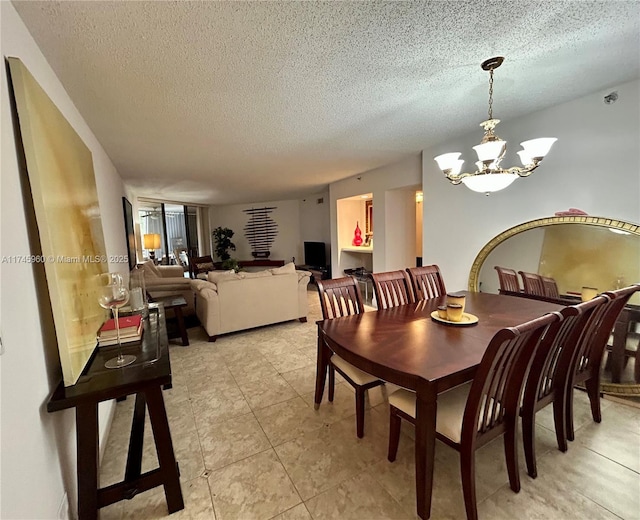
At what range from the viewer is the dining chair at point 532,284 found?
2.82 meters

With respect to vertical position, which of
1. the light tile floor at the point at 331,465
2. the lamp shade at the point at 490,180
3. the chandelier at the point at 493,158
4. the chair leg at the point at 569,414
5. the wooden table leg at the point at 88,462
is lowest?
the light tile floor at the point at 331,465

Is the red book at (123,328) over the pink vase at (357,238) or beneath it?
beneath

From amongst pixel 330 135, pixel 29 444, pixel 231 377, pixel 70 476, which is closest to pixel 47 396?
pixel 29 444

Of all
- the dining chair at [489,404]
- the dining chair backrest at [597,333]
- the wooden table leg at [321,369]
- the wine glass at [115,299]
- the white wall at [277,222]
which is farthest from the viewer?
the white wall at [277,222]

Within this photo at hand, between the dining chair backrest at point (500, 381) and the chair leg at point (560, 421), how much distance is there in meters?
0.54

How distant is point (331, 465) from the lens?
1.67 metres

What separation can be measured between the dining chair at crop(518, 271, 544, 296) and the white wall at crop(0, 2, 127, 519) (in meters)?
3.62

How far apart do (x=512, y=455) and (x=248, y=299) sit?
306 cm

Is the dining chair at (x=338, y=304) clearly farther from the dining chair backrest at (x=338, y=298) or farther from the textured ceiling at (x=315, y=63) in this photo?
the textured ceiling at (x=315, y=63)

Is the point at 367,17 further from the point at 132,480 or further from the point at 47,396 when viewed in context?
the point at 132,480

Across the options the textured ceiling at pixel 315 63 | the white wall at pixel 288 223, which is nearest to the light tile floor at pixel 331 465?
the textured ceiling at pixel 315 63

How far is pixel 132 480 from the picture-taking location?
1.36 m

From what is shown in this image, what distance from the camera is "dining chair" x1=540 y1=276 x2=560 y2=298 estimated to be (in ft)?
8.87

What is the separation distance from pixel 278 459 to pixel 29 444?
1.19m
